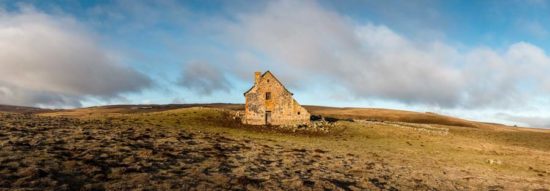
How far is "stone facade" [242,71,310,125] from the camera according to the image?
59.0m

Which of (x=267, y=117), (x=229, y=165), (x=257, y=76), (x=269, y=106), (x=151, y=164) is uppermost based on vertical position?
(x=257, y=76)

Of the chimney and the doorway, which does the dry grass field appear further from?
the chimney

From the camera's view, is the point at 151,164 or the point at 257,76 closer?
the point at 151,164

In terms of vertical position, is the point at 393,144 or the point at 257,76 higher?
the point at 257,76

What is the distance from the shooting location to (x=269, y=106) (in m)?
59.2

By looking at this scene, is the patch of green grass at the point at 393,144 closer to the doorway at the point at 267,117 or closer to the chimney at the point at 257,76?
the doorway at the point at 267,117

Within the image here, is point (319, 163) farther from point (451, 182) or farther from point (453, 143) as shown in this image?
point (453, 143)

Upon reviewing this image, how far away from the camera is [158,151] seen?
2691 cm

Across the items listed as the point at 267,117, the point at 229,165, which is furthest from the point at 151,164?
the point at 267,117

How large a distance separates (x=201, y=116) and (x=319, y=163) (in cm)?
3308

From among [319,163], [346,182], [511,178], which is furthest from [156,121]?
[511,178]

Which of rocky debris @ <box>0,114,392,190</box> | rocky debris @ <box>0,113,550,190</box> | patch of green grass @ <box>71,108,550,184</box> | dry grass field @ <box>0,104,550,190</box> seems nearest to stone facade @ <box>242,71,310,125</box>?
patch of green grass @ <box>71,108,550,184</box>

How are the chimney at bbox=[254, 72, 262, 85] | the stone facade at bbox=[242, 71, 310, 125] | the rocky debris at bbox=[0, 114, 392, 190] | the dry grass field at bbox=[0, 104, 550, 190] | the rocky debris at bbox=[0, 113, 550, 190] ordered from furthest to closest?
the chimney at bbox=[254, 72, 262, 85], the stone facade at bbox=[242, 71, 310, 125], the dry grass field at bbox=[0, 104, 550, 190], the rocky debris at bbox=[0, 113, 550, 190], the rocky debris at bbox=[0, 114, 392, 190]

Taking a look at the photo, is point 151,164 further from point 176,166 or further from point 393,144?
point 393,144
